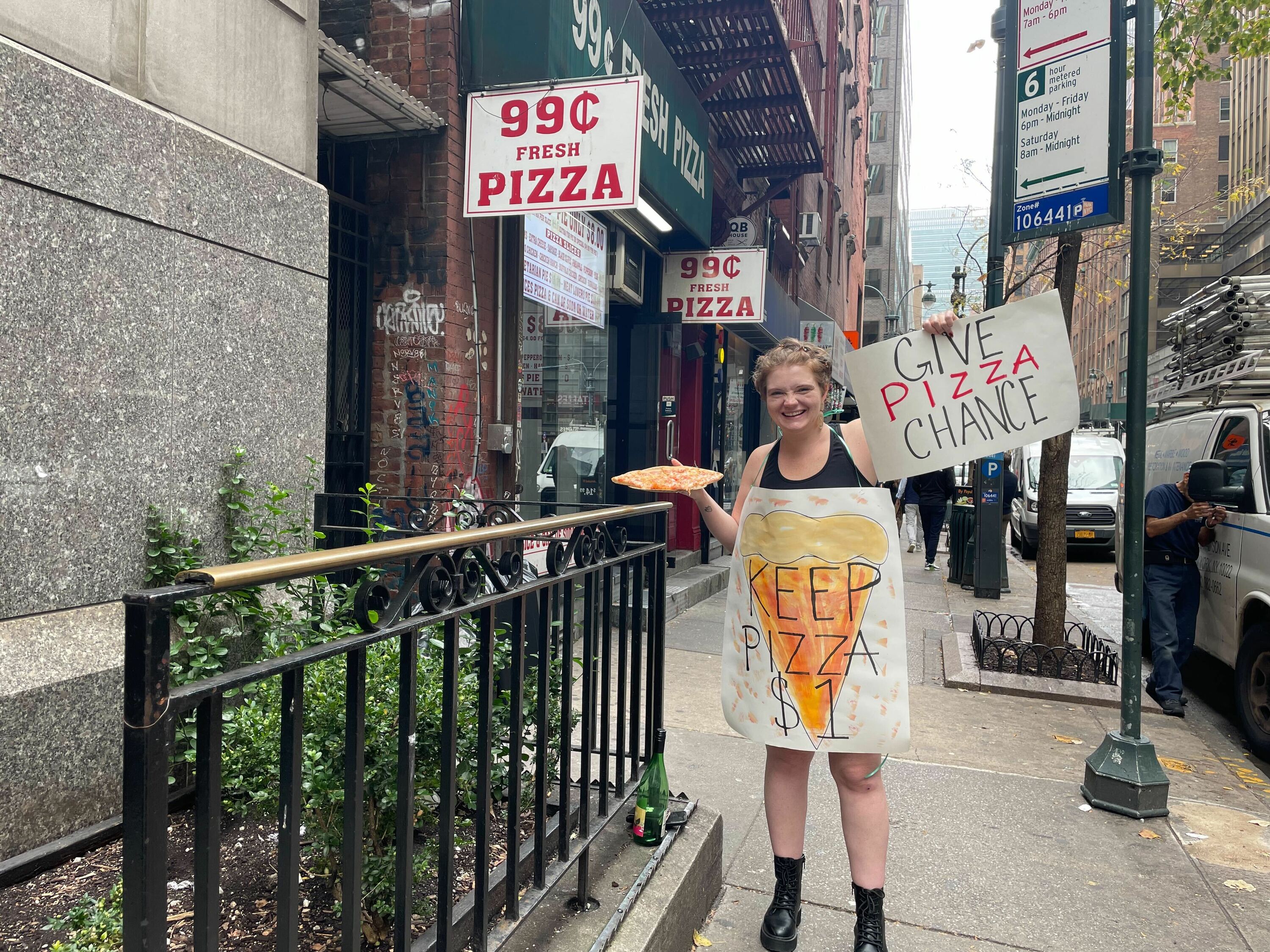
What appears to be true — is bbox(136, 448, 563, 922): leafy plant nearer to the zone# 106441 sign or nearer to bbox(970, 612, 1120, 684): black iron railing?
the zone# 106441 sign

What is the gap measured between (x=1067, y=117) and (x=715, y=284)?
18.4 feet

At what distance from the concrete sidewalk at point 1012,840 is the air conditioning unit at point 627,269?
14.4 feet

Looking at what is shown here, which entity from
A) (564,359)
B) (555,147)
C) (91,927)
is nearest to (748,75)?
(564,359)

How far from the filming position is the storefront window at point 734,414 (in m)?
13.4

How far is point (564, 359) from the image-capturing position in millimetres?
8094

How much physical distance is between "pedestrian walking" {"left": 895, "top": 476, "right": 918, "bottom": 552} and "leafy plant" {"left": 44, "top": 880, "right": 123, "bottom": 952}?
6215 millimetres

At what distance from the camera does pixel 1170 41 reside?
941 centimetres

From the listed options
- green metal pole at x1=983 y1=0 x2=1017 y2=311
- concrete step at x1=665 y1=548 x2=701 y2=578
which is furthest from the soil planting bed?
concrete step at x1=665 y1=548 x2=701 y2=578

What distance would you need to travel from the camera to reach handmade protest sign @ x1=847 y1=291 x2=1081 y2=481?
9.64 ft

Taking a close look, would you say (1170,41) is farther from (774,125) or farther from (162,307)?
(162,307)

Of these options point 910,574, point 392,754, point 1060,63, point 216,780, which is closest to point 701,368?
point 910,574

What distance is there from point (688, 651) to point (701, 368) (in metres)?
5.42

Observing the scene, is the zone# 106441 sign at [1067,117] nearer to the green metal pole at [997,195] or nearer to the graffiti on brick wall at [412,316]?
the green metal pole at [997,195]

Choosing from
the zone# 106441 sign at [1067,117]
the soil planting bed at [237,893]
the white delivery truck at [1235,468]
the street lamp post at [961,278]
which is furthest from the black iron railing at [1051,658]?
the soil planting bed at [237,893]
